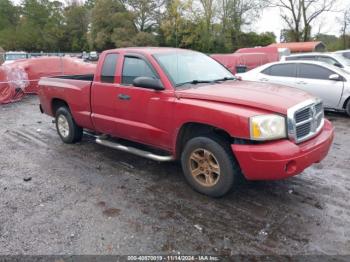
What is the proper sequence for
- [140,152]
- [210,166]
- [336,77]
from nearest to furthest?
1. [210,166]
2. [140,152]
3. [336,77]

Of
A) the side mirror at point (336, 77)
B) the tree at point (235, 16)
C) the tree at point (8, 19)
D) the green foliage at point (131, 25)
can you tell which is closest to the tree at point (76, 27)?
the green foliage at point (131, 25)

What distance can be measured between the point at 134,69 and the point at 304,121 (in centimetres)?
251

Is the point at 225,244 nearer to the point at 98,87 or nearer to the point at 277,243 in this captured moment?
the point at 277,243

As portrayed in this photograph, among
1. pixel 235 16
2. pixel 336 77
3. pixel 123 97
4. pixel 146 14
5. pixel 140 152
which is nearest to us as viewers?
pixel 140 152

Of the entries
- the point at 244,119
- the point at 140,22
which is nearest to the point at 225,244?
the point at 244,119

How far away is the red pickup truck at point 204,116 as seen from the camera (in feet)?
12.1

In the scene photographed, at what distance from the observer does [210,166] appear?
4168mm

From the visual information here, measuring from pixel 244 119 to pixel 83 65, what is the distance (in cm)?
1409

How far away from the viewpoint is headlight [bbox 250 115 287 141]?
3.62m

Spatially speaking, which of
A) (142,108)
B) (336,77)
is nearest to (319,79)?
(336,77)

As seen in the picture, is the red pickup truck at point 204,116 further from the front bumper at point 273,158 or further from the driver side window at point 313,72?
the driver side window at point 313,72

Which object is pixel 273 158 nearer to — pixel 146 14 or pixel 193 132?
pixel 193 132

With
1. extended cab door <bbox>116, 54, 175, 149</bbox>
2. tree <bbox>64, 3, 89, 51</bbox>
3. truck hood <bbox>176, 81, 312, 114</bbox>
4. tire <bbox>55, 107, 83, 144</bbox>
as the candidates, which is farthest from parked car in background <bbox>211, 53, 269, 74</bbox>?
tree <bbox>64, 3, 89, 51</bbox>

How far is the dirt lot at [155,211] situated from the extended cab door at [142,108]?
0.63m
